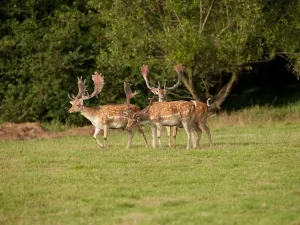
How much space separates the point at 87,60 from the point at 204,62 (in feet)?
17.7

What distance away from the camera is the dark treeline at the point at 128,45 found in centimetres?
2650

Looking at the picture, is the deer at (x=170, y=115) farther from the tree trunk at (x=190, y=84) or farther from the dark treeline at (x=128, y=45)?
the tree trunk at (x=190, y=84)

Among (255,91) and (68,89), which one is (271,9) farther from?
(255,91)

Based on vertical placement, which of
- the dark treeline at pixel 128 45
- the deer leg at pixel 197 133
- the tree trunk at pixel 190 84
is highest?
the dark treeline at pixel 128 45

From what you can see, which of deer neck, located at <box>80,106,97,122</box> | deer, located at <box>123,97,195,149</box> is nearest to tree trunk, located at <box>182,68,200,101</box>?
deer neck, located at <box>80,106,97,122</box>

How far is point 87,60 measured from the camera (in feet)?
100

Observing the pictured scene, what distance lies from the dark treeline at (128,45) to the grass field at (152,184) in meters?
7.32

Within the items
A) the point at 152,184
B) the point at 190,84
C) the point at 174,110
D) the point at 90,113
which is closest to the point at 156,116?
the point at 174,110

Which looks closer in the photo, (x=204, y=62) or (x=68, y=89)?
(x=204, y=62)

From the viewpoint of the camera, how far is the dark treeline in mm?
26500

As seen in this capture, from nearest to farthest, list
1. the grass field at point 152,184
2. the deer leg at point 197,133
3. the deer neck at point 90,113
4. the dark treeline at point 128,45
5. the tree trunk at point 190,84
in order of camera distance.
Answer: the grass field at point 152,184 < the deer leg at point 197,133 < the deer neck at point 90,113 < the dark treeline at point 128,45 < the tree trunk at point 190,84

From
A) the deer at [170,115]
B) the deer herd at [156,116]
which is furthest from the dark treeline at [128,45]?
the deer at [170,115]

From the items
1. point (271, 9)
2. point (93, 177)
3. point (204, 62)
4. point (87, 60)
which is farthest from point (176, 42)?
point (93, 177)

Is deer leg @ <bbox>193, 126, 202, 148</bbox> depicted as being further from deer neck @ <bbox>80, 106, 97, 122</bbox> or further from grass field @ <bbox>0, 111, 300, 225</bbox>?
deer neck @ <bbox>80, 106, 97, 122</bbox>
